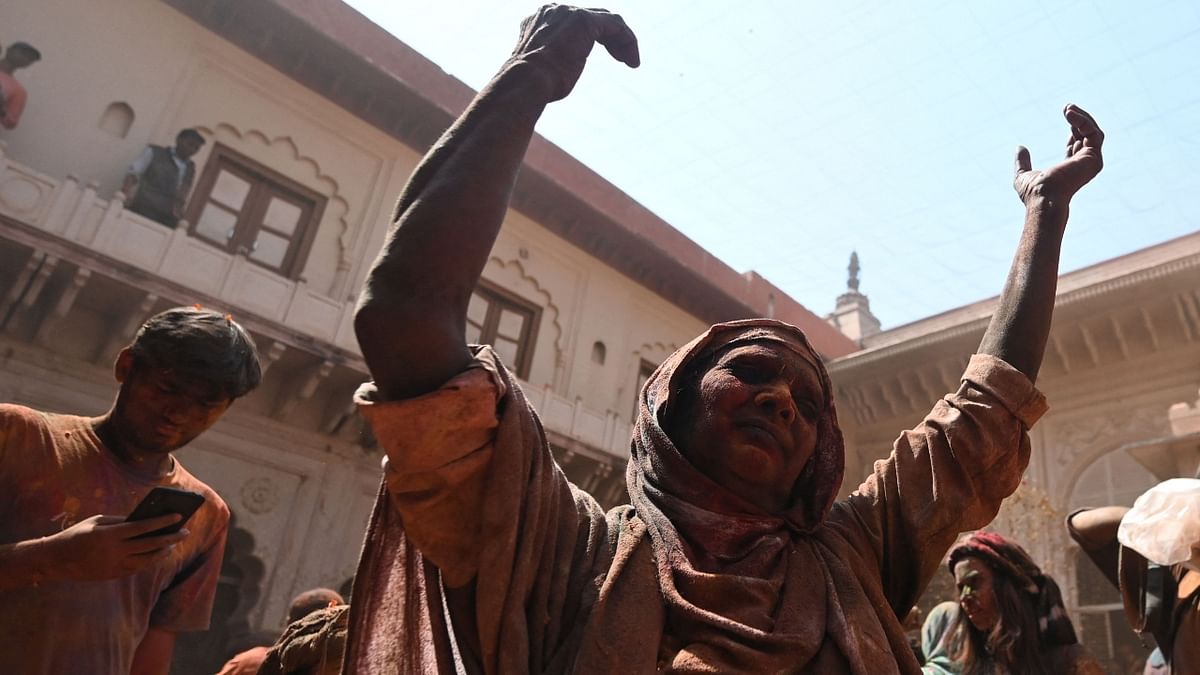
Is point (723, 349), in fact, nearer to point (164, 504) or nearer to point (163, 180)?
point (164, 504)

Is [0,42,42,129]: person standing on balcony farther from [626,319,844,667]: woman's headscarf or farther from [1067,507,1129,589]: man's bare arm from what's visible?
[1067,507,1129,589]: man's bare arm

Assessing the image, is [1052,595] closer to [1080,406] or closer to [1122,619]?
[1122,619]

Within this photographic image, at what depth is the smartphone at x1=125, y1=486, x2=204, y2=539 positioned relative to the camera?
5.55ft

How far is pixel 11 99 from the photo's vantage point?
721 cm

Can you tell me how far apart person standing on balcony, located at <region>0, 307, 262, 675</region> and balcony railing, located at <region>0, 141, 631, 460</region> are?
18.6 ft

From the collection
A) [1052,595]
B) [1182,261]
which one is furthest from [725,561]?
[1182,261]

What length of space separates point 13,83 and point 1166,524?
883 cm

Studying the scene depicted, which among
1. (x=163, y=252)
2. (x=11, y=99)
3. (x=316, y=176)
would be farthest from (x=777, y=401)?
(x=316, y=176)

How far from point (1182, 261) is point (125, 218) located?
432 inches

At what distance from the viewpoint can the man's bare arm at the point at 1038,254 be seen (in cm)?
159

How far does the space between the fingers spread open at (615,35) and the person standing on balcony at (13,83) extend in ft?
25.7

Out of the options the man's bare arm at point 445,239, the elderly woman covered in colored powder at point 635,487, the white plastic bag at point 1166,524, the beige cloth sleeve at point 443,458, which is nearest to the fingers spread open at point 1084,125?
the elderly woman covered in colored powder at point 635,487

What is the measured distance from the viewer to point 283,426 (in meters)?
8.66

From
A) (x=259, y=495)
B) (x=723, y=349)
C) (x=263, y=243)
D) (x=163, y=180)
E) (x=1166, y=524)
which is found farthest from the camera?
(x=263, y=243)
